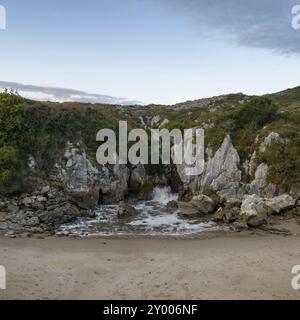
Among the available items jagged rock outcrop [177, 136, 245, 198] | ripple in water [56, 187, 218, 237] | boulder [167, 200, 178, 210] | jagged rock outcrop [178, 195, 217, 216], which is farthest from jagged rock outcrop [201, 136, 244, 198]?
ripple in water [56, 187, 218, 237]

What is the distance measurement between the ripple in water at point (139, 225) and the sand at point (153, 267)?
1967 millimetres

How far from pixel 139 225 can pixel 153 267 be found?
10.5 m

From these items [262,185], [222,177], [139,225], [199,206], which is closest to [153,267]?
[139,225]

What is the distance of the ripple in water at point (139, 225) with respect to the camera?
1276 inches

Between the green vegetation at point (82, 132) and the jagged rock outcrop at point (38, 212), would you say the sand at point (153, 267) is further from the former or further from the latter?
the green vegetation at point (82, 132)

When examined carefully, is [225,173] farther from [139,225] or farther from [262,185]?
[139,225]

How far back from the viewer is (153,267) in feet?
79.3

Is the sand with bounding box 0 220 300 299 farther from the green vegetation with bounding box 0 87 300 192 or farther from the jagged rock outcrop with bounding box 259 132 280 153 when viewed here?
the jagged rock outcrop with bounding box 259 132 280 153

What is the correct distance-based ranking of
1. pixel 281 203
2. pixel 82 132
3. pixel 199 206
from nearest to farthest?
pixel 281 203 → pixel 199 206 → pixel 82 132

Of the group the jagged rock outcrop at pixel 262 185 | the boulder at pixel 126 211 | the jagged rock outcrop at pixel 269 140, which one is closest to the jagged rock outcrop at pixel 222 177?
the jagged rock outcrop at pixel 262 185

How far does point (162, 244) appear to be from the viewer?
96.6 ft

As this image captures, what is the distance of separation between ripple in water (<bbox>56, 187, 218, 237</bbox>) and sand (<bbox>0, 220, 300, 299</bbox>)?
6.45ft

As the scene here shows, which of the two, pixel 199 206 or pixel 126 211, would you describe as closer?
pixel 199 206
